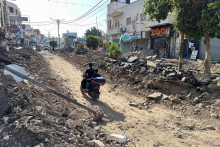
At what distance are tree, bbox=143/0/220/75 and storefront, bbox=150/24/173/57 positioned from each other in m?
10.6

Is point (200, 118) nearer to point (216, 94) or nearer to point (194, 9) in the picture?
point (216, 94)

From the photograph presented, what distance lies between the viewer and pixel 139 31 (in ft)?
76.4

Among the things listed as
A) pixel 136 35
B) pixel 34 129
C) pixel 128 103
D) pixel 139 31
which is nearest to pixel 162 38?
pixel 139 31

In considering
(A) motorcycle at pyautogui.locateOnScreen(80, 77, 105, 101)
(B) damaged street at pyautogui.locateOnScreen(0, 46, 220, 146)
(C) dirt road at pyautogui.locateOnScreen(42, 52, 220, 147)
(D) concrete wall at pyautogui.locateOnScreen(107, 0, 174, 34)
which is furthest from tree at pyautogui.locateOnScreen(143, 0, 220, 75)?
(D) concrete wall at pyautogui.locateOnScreen(107, 0, 174, 34)

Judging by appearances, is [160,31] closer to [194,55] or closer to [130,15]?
[194,55]

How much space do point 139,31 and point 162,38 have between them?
470 cm

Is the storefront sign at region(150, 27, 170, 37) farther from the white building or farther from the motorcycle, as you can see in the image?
the motorcycle

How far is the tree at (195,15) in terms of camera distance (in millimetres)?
6688

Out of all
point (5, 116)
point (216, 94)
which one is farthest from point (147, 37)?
point (5, 116)

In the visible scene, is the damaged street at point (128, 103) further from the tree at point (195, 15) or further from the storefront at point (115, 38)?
the storefront at point (115, 38)

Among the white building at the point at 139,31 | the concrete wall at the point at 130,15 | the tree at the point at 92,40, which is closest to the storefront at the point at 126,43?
the white building at the point at 139,31

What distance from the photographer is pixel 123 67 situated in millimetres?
10633

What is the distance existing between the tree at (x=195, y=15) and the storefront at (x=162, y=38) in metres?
10.6

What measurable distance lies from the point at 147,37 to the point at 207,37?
586 inches
